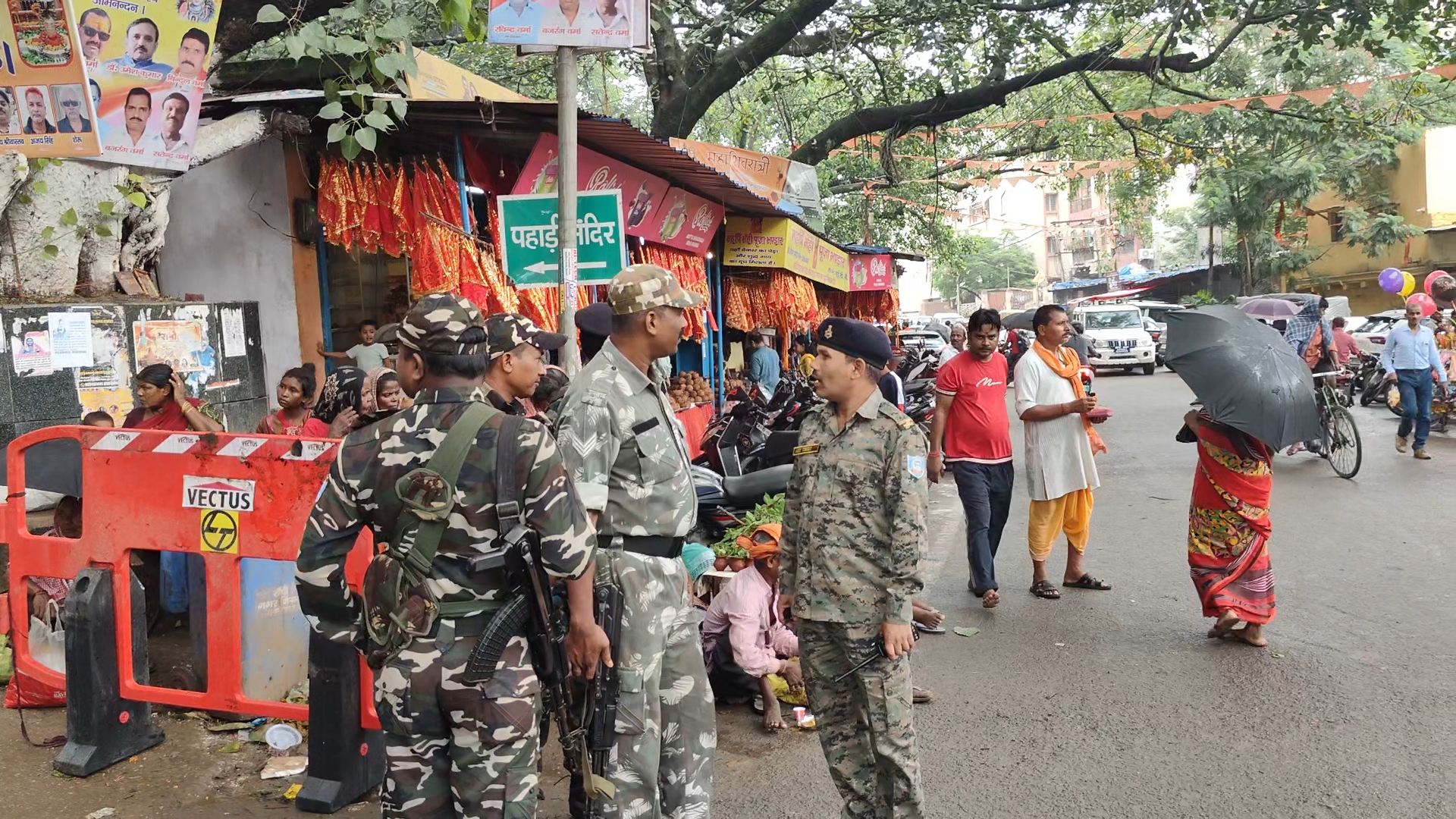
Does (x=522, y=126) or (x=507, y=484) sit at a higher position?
(x=522, y=126)

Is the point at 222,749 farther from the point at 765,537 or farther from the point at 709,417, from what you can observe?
the point at 709,417

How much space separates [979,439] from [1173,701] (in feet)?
6.38

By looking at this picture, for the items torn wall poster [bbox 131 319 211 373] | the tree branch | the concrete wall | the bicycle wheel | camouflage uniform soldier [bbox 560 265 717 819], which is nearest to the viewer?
camouflage uniform soldier [bbox 560 265 717 819]

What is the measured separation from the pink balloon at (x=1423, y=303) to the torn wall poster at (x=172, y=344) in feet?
39.6

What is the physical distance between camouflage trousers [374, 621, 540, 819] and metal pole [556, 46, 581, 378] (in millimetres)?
2939

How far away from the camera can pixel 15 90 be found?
5.46m

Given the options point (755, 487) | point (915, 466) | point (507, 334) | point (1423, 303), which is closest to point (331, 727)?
point (507, 334)

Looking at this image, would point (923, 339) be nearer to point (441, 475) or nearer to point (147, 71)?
point (147, 71)

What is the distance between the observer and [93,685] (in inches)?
149

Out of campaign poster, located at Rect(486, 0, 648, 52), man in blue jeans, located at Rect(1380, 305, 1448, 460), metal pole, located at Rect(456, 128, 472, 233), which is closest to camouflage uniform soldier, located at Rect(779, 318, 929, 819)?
campaign poster, located at Rect(486, 0, 648, 52)

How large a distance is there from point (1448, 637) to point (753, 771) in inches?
147

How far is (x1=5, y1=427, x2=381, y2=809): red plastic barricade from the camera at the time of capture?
3717mm

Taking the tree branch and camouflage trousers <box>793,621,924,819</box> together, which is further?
the tree branch

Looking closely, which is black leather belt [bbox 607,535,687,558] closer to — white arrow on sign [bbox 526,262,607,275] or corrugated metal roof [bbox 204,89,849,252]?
white arrow on sign [bbox 526,262,607,275]
